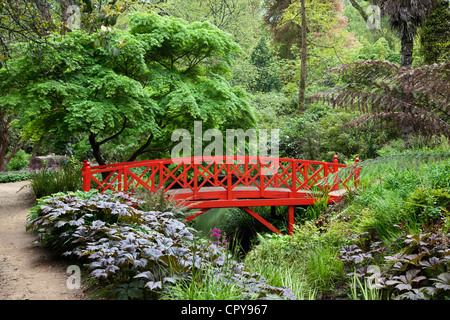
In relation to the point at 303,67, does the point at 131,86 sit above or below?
below

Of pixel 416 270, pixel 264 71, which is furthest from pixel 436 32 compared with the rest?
pixel 416 270

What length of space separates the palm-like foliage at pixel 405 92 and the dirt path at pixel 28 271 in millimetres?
3577

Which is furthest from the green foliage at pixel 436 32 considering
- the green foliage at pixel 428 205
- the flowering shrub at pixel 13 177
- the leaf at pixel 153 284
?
the flowering shrub at pixel 13 177

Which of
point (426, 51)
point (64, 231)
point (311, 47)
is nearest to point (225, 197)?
point (64, 231)

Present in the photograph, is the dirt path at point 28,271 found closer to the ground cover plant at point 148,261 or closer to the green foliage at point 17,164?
the ground cover plant at point 148,261

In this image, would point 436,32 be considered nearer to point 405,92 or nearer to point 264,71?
point 405,92

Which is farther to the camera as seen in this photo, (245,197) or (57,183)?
(245,197)

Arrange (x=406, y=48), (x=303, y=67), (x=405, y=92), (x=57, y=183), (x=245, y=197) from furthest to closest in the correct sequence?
(x=303, y=67) < (x=406, y=48) < (x=245, y=197) < (x=57, y=183) < (x=405, y=92)

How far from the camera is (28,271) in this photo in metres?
4.04

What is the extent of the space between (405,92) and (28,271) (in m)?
4.45

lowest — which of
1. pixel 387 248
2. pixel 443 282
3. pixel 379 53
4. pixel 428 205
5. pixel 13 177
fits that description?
pixel 13 177

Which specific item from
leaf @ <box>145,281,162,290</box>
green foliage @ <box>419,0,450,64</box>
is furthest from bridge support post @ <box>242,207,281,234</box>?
green foliage @ <box>419,0,450,64</box>

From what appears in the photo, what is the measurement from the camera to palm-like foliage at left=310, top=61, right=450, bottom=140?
3385mm

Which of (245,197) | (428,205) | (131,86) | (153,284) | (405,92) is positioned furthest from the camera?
(245,197)
